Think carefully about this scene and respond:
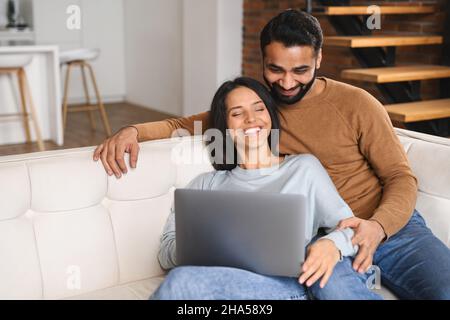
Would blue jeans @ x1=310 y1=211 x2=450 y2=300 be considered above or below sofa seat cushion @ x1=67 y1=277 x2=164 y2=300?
above

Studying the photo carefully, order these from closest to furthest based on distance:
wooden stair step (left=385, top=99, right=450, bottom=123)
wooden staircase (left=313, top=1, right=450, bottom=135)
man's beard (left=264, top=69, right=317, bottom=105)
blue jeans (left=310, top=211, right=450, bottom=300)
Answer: blue jeans (left=310, top=211, right=450, bottom=300) < man's beard (left=264, top=69, right=317, bottom=105) < wooden stair step (left=385, top=99, right=450, bottom=123) < wooden staircase (left=313, top=1, right=450, bottom=135)

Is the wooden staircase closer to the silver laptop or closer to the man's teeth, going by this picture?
the man's teeth

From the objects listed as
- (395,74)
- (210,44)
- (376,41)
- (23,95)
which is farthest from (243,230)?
(210,44)

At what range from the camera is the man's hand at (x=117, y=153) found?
1808mm

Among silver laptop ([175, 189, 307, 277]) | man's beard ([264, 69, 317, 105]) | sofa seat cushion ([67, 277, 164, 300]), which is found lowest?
sofa seat cushion ([67, 277, 164, 300])

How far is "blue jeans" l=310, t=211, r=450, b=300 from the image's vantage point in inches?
60.7

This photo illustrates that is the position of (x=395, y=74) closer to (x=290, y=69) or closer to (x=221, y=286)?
(x=290, y=69)

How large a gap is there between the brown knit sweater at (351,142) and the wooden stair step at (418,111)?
148 cm

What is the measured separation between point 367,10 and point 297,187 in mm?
2416

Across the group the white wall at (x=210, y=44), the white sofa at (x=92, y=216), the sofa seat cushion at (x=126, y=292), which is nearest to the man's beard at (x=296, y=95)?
the white sofa at (x=92, y=216)

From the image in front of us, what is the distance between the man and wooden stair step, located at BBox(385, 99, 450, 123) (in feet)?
4.80

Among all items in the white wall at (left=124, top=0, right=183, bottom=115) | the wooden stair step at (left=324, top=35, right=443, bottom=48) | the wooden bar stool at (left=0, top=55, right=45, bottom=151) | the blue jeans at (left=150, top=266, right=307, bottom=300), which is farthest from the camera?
the white wall at (left=124, top=0, right=183, bottom=115)

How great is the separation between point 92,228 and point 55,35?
515cm

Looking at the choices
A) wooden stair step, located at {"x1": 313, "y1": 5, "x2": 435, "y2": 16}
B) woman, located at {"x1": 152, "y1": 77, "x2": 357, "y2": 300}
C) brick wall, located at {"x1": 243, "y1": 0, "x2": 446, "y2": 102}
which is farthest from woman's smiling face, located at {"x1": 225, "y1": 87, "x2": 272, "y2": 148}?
brick wall, located at {"x1": 243, "y1": 0, "x2": 446, "y2": 102}
